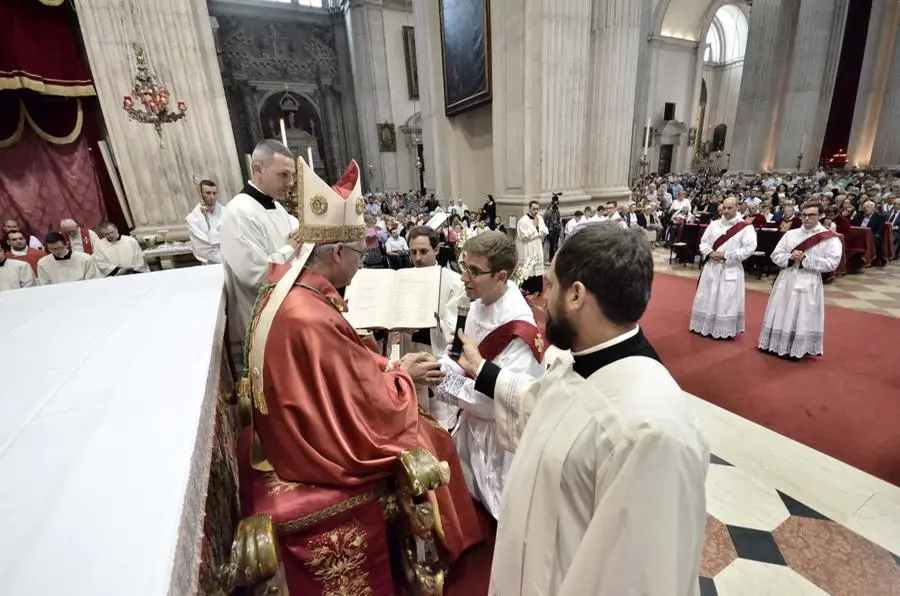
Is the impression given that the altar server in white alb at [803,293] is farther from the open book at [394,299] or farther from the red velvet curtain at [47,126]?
the red velvet curtain at [47,126]

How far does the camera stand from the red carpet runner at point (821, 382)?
122 inches

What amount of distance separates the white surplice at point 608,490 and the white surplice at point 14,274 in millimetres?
6213

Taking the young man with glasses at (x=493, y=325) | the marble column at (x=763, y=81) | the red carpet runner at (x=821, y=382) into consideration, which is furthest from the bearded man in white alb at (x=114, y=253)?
the marble column at (x=763, y=81)

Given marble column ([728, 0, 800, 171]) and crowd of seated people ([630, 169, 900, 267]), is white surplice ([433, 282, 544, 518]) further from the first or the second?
marble column ([728, 0, 800, 171])

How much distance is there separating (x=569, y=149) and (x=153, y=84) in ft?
25.5

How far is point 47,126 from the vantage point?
5.73 meters

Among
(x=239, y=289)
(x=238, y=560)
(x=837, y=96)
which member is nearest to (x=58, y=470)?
(x=238, y=560)

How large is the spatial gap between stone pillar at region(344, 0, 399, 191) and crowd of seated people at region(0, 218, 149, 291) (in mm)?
15324

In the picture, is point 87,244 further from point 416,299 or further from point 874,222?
point 874,222

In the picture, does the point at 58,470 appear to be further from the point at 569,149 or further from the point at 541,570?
the point at 569,149

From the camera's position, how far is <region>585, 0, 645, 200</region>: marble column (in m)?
8.96

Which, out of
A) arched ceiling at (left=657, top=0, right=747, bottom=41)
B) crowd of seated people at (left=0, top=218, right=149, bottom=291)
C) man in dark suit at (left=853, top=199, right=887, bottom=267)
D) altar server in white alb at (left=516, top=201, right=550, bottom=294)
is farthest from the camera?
arched ceiling at (left=657, top=0, right=747, bottom=41)

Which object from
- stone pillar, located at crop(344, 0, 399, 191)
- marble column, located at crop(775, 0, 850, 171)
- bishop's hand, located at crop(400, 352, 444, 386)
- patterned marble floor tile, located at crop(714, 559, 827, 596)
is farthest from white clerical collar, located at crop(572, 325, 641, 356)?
marble column, located at crop(775, 0, 850, 171)

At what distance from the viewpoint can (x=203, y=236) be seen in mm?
5242
